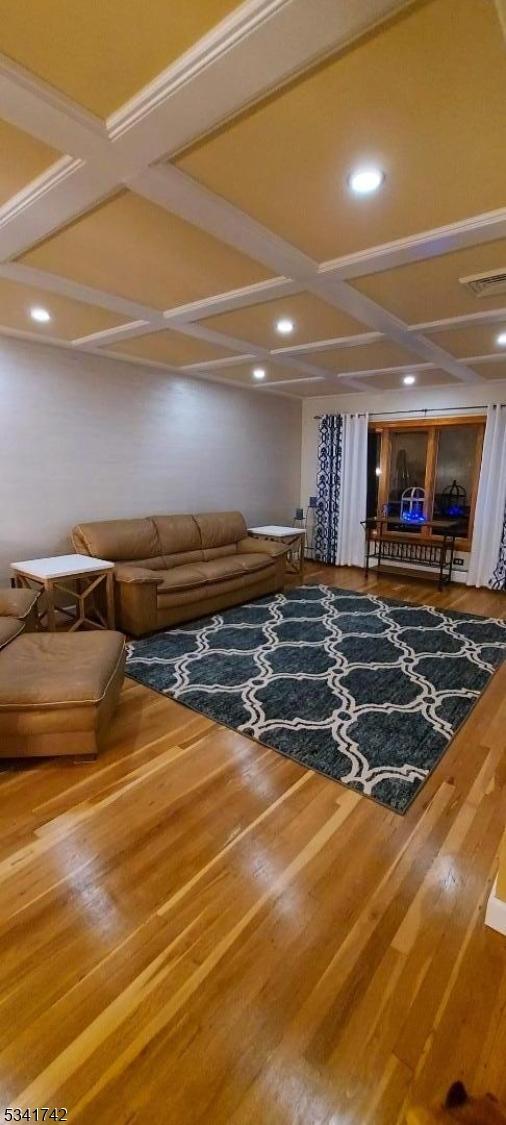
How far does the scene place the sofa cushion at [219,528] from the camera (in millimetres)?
5078

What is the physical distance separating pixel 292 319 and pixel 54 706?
2743 millimetres

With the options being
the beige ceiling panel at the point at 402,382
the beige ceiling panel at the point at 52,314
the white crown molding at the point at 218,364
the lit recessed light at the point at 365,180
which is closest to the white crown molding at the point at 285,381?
the beige ceiling panel at the point at 402,382

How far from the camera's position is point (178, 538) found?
4770 mm

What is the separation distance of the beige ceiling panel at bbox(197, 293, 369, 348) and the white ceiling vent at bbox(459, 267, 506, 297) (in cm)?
77

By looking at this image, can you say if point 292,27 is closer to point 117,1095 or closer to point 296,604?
point 117,1095

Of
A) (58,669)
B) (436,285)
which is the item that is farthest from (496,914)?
(436,285)

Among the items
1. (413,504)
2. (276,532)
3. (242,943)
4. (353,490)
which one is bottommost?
(242,943)

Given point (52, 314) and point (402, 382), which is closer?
point (52, 314)

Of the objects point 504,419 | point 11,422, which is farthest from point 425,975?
point 504,419

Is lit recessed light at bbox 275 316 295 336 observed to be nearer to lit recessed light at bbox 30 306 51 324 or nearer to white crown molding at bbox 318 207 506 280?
white crown molding at bbox 318 207 506 280

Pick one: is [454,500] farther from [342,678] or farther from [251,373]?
[342,678]

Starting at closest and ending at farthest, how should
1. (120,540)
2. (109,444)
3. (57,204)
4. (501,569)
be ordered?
(57,204), (120,540), (109,444), (501,569)

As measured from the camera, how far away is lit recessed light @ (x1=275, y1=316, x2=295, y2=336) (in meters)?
3.11

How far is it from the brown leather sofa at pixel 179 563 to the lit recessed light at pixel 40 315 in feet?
5.33
